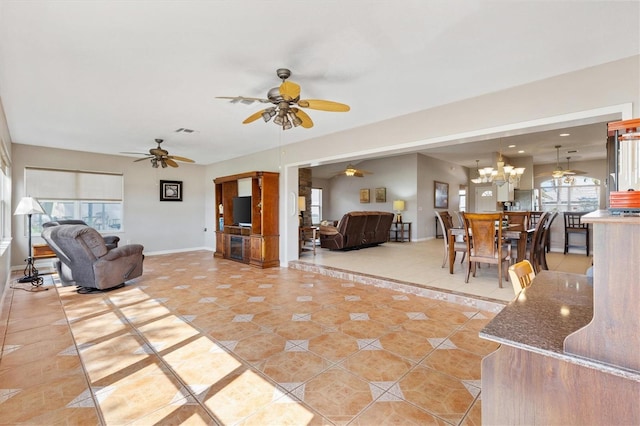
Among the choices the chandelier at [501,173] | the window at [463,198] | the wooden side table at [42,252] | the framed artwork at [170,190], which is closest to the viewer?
the wooden side table at [42,252]

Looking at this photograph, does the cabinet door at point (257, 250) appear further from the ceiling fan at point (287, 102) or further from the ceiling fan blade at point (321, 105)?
the ceiling fan blade at point (321, 105)

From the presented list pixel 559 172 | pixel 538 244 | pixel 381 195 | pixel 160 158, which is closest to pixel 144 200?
pixel 160 158

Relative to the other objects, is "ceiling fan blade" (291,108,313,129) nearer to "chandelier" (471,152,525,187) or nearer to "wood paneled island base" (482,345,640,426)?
"wood paneled island base" (482,345,640,426)

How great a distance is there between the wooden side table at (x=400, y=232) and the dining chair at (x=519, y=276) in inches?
303

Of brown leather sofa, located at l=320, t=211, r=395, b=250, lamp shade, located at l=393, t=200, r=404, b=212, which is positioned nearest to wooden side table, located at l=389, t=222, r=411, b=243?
lamp shade, located at l=393, t=200, r=404, b=212

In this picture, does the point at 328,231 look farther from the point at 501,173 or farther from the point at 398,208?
the point at 501,173

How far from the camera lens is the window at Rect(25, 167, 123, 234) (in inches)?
245

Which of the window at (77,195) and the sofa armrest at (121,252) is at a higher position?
the window at (77,195)

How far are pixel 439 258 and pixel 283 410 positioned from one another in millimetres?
5303

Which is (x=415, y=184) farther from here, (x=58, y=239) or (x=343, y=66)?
(x=58, y=239)

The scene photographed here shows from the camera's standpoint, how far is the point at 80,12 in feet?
6.80

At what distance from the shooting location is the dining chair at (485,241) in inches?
161

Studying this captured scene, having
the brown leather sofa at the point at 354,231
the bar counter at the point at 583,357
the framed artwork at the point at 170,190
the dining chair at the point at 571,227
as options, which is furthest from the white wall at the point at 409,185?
the bar counter at the point at 583,357

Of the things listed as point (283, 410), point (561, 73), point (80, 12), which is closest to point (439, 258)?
point (561, 73)
